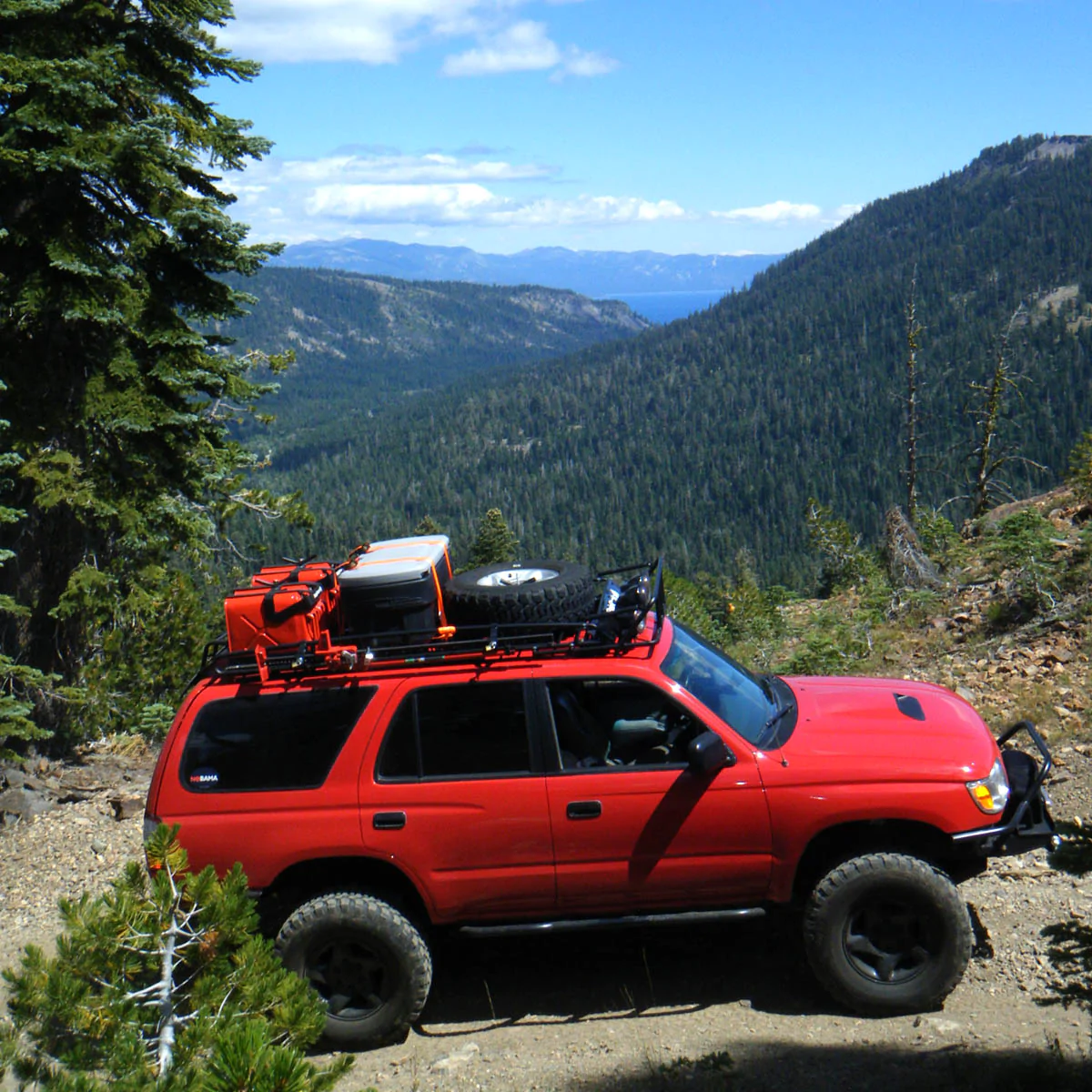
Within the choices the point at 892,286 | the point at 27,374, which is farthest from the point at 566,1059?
the point at 892,286

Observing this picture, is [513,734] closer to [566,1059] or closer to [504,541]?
[566,1059]

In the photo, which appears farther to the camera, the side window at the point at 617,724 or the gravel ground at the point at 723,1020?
the side window at the point at 617,724

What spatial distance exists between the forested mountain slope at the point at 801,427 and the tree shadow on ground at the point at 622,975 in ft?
320

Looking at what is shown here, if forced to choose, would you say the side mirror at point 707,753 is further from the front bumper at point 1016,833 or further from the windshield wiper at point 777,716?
the front bumper at point 1016,833

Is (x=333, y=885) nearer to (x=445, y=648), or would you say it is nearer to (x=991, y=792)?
(x=445, y=648)

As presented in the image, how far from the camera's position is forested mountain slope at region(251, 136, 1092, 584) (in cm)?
12825

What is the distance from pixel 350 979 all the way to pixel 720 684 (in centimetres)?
247

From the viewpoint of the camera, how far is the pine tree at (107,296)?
9.55 m

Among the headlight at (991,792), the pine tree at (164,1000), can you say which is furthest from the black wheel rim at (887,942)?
the pine tree at (164,1000)

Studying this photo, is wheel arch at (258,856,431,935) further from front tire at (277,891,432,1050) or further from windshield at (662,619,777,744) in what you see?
windshield at (662,619,777,744)

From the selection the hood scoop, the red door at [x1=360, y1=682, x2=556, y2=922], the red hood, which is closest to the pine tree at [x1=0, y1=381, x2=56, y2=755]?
the red door at [x1=360, y1=682, x2=556, y2=922]

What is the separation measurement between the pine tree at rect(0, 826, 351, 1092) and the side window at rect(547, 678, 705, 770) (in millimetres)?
1728

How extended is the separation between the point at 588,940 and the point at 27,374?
8454 millimetres

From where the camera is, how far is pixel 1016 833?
4734 millimetres
